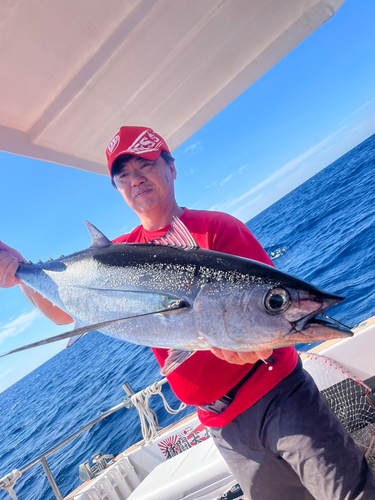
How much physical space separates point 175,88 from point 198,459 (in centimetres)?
462

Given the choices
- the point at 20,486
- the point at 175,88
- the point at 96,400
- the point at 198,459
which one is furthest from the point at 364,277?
the point at 20,486

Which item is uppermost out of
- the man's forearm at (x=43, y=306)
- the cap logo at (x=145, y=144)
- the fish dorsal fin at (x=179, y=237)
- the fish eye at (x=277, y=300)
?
the cap logo at (x=145, y=144)

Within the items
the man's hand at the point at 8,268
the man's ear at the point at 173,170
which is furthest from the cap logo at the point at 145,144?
the man's hand at the point at 8,268

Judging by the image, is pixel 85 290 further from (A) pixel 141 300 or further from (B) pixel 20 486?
(B) pixel 20 486

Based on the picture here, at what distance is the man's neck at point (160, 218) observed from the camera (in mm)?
2482

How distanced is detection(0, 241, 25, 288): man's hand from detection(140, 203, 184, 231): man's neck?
114cm

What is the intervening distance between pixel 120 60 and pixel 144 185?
140 cm

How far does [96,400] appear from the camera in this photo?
56.5ft

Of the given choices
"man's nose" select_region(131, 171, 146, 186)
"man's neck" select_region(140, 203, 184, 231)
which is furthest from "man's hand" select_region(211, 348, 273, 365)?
"man's nose" select_region(131, 171, 146, 186)

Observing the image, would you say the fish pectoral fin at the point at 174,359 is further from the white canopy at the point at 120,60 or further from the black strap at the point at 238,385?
the white canopy at the point at 120,60

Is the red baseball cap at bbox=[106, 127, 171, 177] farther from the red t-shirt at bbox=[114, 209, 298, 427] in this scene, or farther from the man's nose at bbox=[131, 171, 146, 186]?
the red t-shirt at bbox=[114, 209, 298, 427]

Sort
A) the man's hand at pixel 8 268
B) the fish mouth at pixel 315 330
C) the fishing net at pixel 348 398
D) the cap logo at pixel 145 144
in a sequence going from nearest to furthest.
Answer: the fish mouth at pixel 315 330
the cap logo at pixel 145 144
the man's hand at pixel 8 268
the fishing net at pixel 348 398

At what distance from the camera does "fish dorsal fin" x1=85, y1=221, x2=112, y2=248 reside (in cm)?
207

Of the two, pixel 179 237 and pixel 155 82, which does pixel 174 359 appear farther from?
pixel 155 82
